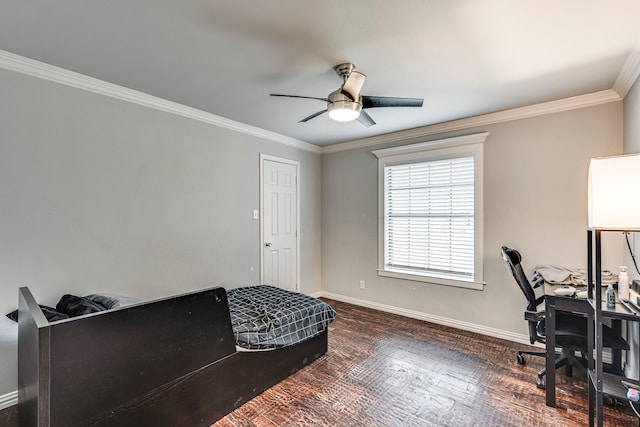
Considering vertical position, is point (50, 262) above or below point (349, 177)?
below

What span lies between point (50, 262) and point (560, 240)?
15.0ft

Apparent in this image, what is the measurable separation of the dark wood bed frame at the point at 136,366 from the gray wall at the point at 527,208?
2584mm

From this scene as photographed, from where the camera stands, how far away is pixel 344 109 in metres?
2.24

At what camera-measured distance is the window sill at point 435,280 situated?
349cm

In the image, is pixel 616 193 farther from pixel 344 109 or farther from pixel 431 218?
pixel 431 218

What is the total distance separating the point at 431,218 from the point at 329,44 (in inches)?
103

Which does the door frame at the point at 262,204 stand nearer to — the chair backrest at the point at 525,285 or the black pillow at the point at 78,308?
the black pillow at the point at 78,308

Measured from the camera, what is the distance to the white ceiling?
1.65 m

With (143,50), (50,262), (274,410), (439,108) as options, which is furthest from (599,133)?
(50,262)

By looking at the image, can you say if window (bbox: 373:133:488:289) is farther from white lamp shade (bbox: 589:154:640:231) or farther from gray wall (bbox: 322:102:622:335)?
white lamp shade (bbox: 589:154:640:231)

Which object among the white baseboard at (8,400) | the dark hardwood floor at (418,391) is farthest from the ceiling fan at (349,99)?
the white baseboard at (8,400)

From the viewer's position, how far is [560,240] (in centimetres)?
299

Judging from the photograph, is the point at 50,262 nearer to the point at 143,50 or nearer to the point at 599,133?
the point at 143,50

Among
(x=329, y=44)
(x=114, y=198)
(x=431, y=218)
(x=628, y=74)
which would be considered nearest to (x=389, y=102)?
(x=329, y=44)
